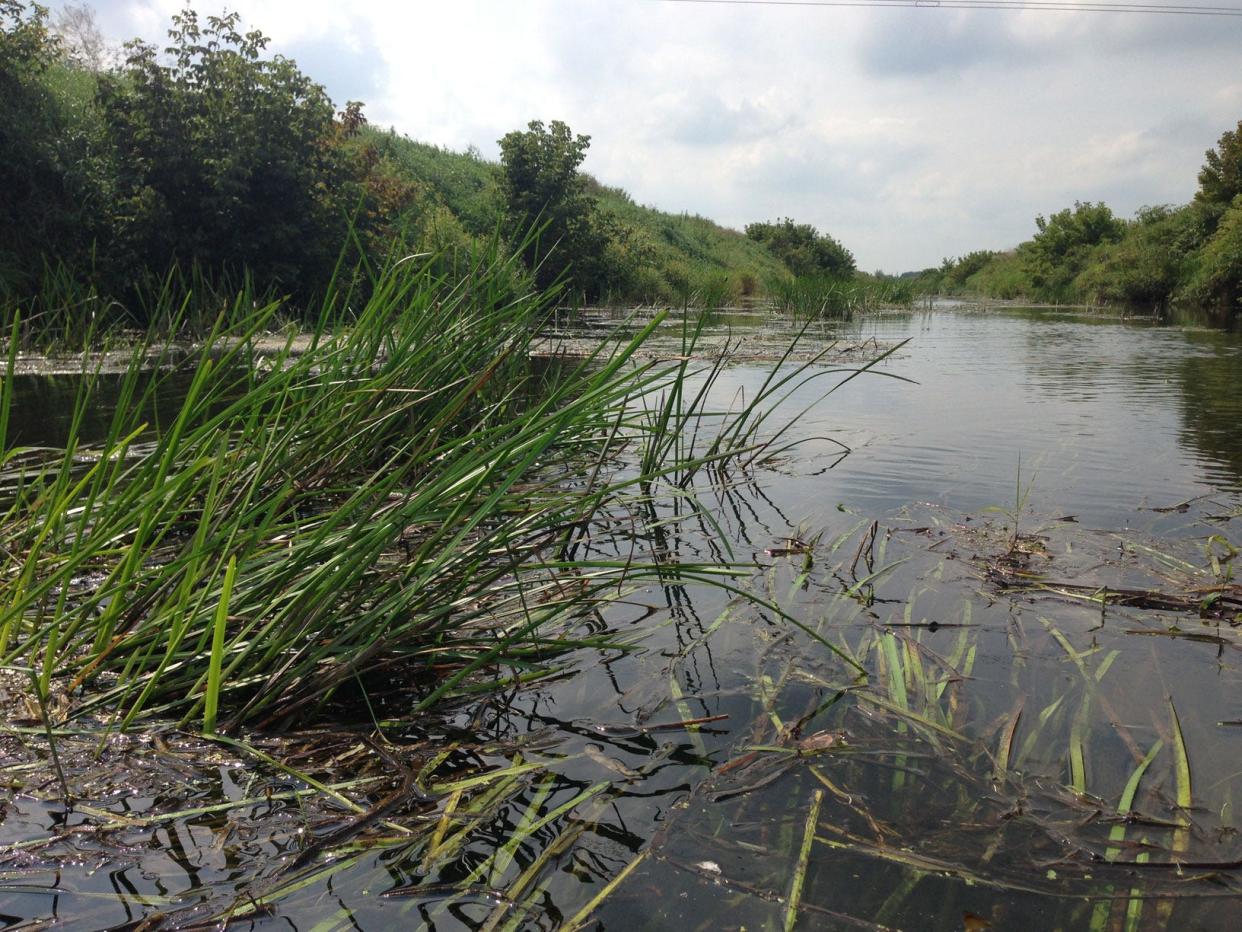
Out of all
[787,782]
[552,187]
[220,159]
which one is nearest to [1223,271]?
[552,187]

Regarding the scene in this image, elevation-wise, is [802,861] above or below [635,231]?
below

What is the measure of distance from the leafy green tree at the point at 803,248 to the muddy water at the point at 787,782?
45.8 meters

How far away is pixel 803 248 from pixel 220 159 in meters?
39.6

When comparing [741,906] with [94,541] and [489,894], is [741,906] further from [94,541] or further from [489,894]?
[94,541]

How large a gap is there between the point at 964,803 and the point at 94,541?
1.86 metres

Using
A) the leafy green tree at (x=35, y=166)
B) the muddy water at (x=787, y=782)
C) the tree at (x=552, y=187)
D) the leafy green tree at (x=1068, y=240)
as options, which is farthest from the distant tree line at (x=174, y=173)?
the leafy green tree at (x=1068, y=240)

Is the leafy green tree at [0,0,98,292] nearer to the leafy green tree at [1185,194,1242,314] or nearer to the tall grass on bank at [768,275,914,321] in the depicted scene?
the tall grass on bank at [768,275,914,321]

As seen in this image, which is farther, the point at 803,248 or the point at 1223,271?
the point at 803,248

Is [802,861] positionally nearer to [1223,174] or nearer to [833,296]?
[833,296]

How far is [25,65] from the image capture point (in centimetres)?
1239

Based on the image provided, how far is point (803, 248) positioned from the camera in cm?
4756

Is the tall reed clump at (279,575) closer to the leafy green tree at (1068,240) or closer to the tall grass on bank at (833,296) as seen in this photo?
the tall grass on bank at (833,296)

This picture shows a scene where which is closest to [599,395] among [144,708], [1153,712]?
[144,708]

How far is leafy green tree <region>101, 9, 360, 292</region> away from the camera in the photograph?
40.5 feet
